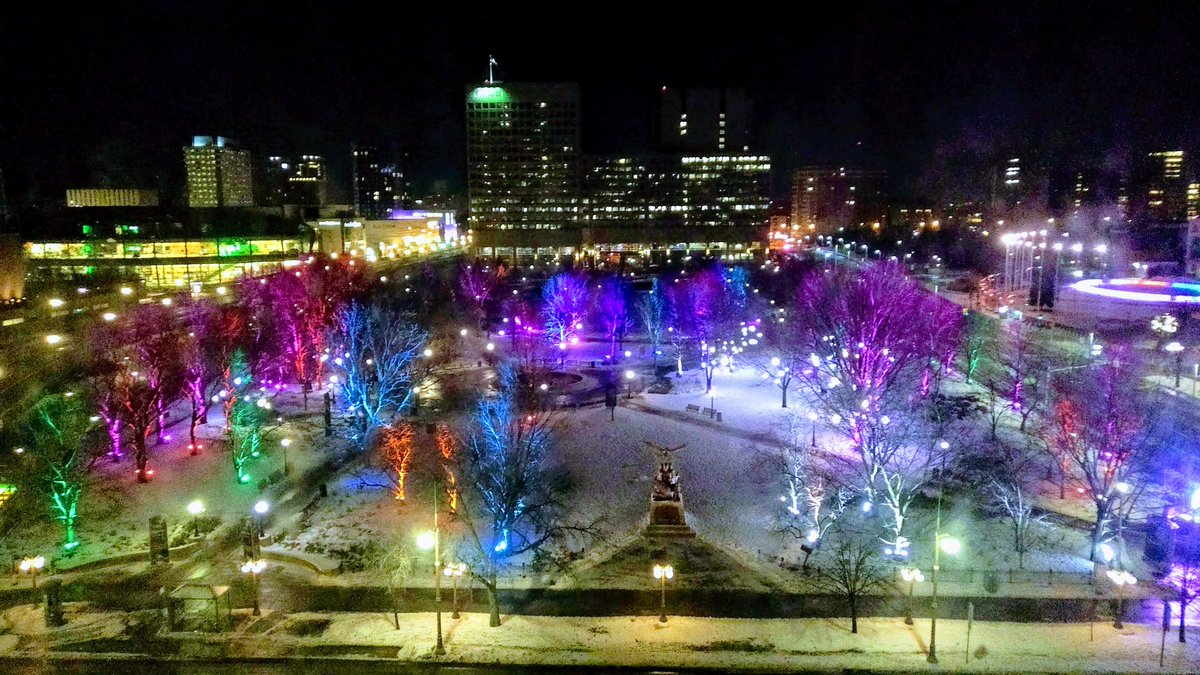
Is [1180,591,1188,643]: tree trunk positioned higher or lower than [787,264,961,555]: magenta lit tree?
lower

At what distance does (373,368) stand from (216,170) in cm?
9383

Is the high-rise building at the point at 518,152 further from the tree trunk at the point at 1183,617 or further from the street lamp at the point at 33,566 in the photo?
the tree trunk at the point at 1183,617

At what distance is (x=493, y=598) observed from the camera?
13484 mm

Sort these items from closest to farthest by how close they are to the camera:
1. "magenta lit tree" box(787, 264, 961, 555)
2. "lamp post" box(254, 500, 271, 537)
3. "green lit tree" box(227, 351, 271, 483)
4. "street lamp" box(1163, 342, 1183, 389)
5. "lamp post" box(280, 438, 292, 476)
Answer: "magenta lit tree" box(787, 264, 961, 555) < "lamp post" box(254, 500, 271, 537) < "green lit tree" box(227, 351, 271, 483) < "lamp post" box(280, 438, 292, 476) < "street lamp" box(1163, 342, 1183, 389)

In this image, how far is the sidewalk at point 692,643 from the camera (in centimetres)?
1218

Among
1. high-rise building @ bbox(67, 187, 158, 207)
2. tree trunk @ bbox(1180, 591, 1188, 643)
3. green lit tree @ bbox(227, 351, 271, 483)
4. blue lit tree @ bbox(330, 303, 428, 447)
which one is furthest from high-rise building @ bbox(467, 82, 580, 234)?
tree trunk @ bbox(1180, 591, 1188, 643)

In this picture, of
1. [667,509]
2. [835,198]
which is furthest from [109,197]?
[835,198]

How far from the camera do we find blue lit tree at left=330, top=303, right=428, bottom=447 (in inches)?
973

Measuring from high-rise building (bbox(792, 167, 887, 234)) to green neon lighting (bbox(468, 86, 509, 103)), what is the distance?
52.4m

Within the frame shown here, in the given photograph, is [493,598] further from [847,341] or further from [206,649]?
[847,341]

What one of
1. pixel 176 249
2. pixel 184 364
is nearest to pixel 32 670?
pixel 184 364

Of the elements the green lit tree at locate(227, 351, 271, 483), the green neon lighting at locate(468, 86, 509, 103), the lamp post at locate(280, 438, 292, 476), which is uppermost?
the green neon lighting at locate(468, 86, 509, 103)

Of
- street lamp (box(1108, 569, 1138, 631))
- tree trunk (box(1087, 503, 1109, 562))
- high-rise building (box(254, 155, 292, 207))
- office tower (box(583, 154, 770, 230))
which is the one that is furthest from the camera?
high-rise building (box(254, 155, 292, 207))

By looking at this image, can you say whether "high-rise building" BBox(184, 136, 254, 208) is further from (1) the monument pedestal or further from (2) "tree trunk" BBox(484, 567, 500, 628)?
(2) "tree trunk" BBox(484, 567, 500, 628)
